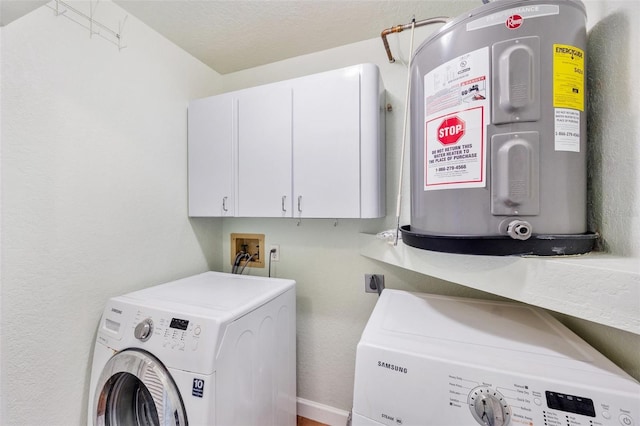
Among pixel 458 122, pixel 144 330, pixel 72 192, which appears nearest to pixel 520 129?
pixel 458 122

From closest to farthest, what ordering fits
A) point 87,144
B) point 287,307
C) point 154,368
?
point 154,368, point 87,144, point 287,307

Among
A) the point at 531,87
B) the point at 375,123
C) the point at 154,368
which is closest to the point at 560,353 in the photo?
the point at 531,87

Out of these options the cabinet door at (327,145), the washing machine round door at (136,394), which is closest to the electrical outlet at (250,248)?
the cabinet door at (327,145)

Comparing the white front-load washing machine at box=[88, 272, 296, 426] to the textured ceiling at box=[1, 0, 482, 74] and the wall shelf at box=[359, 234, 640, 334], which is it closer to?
the wall shelf at box=[359, 234, 640, 334]

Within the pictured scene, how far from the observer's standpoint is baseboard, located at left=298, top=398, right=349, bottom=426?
173 centimetres

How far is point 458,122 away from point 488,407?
0.74m

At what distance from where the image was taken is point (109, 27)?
1372mm

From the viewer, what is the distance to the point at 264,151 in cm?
161

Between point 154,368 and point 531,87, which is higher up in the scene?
point 531,87

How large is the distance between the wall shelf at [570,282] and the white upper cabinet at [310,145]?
67 cm

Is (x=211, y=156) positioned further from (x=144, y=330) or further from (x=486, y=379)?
(x=486, y=379)

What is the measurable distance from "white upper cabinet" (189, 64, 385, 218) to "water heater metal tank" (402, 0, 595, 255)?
0.67 meters

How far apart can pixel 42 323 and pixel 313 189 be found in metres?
1.40

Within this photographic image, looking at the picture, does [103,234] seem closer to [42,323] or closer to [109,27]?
[42,323]
